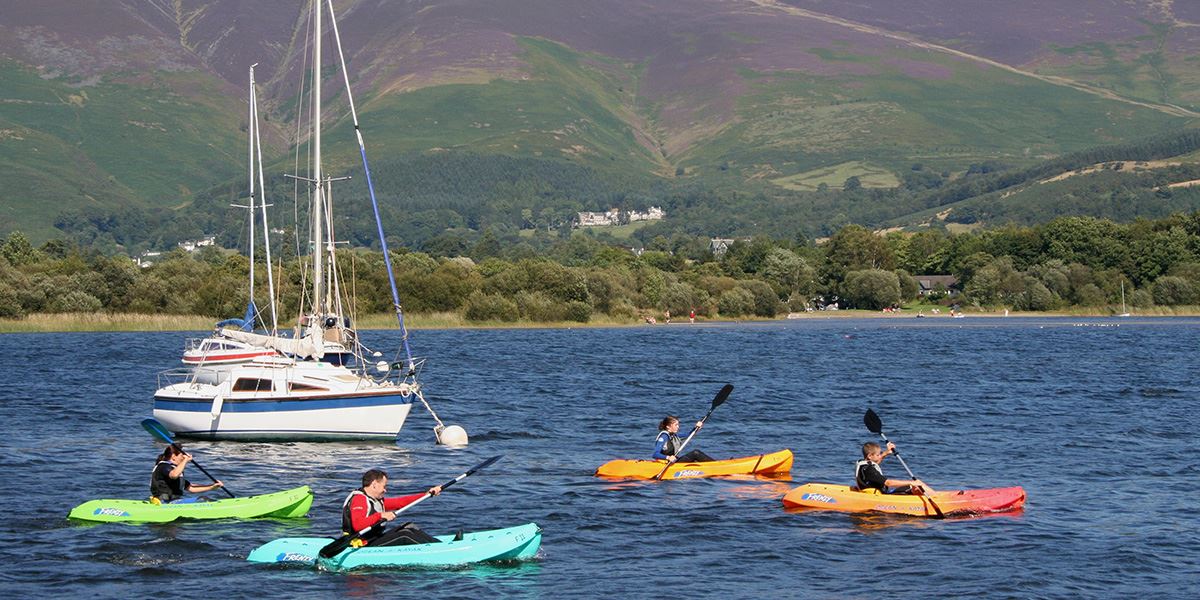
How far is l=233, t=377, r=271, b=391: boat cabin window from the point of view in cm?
4612

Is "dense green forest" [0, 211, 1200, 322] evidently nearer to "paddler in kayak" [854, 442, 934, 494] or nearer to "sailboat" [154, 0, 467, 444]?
"sailboat" [154, 0, 467, 444]

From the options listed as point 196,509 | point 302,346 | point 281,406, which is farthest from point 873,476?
point 302,346

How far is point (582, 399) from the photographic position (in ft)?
228

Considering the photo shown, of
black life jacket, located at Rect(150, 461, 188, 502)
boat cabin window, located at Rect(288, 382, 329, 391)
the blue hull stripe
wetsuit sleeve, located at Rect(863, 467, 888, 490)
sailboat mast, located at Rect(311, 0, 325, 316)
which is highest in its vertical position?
sailboat mast, located at Rect(311, 0, 325, 316)

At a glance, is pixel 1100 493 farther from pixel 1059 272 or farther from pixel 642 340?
pixel 1059 272

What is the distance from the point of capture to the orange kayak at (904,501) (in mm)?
34812

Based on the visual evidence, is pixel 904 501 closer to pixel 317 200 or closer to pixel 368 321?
pixel 317 200

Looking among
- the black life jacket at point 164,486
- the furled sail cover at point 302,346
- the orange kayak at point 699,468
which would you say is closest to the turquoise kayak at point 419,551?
the black life jacket at point 164,486

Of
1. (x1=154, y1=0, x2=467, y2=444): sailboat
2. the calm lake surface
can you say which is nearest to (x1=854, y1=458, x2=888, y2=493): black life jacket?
the calm lake surface

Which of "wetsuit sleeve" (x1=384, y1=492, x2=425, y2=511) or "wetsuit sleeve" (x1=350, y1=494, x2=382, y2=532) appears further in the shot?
"wetsuit sleeve" (x1=384, y1=492, x2=425, y2=511)

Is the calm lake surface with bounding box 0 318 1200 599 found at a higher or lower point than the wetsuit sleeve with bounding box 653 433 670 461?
lower

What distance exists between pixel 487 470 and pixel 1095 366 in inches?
2365

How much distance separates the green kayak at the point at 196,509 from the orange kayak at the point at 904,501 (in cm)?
1197

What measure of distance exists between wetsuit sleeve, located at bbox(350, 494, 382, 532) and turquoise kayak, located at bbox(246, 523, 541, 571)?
0.46 m
